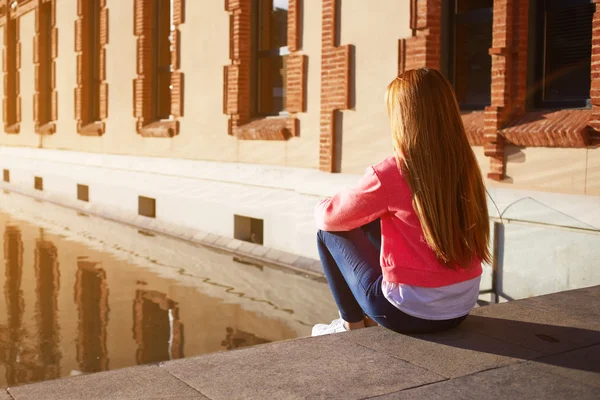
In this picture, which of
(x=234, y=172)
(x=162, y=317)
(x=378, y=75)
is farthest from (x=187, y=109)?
(x=162, y=317)

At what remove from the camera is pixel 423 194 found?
3668 millimetres

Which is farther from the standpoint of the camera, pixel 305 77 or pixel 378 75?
pixel 305 77

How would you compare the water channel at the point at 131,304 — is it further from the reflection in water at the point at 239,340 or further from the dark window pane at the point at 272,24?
the dark window pane at the point at 272,24

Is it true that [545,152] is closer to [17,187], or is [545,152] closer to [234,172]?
[234,172]

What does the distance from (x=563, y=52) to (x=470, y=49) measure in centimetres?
116

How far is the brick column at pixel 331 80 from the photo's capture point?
31.8 ft

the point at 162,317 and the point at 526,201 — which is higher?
the point at 526,201

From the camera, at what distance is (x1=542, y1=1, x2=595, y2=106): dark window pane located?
730cm

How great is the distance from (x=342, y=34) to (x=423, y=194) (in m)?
6.44

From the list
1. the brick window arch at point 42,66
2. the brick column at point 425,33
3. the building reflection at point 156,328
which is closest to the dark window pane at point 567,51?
the brick column at point 425,33

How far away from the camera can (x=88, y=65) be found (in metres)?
18.0

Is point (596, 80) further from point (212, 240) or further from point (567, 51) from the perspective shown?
point (212, 240)

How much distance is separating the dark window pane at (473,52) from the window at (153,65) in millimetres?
6961

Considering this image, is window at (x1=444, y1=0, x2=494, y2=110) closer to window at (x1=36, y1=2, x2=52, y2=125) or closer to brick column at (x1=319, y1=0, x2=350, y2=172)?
brick column at (x1=319, y1=0, x2=350, y2=172)
